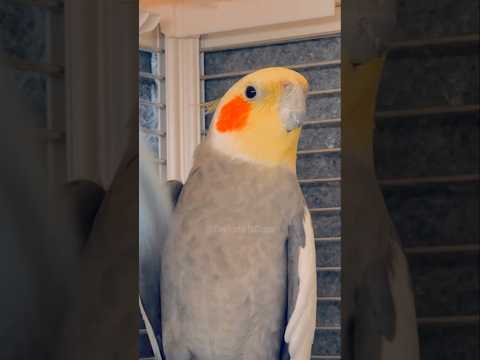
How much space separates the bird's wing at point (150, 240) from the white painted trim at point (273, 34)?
17 centimetres

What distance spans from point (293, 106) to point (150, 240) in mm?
271

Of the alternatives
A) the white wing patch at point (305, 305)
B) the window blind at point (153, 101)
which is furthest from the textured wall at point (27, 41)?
the white wing patch at point (305, 305)

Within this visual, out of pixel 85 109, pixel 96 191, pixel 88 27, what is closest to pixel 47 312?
pixel 96 191

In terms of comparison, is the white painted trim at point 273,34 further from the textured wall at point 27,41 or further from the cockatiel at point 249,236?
the textured wall at point 27,41

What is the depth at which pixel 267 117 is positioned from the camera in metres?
1.04

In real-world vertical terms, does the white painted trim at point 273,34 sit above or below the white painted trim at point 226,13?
below

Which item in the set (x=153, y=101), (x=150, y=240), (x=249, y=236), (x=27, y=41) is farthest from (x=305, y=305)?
(x=27, y=41)

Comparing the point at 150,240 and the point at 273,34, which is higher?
the point at 273,34

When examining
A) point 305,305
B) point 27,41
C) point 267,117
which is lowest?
point 305,305

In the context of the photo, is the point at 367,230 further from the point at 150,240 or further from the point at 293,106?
the point at 150,240

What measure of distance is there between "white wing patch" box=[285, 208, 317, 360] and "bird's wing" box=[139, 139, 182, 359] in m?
0.19

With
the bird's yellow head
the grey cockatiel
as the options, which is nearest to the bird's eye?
the bird's yellow head

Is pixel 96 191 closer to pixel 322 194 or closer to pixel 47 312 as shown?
pixel 47 312

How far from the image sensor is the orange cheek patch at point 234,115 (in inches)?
41.6
